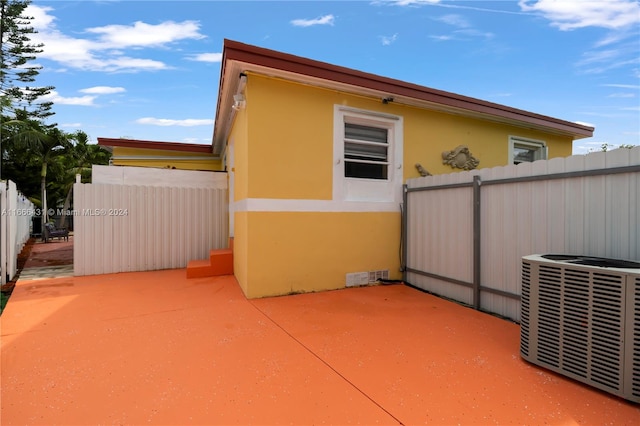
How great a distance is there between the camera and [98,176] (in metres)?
6.62

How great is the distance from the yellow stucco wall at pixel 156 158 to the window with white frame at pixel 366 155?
6627 millimetres

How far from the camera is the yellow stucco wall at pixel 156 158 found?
31.6 ft

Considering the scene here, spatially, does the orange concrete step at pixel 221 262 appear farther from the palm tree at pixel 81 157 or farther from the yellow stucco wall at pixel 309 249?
the palm tree at pixel 81 157

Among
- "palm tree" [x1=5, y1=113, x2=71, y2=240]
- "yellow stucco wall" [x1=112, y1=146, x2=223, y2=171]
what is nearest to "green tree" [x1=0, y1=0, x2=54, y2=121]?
"palm tree" [x1=5, y1=113, x2=71, y2=240]

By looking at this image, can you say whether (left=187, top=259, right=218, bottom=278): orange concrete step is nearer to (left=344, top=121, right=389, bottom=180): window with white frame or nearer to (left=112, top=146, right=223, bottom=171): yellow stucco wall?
(left=344, top=121, right=389, bottom=180): window with white frame

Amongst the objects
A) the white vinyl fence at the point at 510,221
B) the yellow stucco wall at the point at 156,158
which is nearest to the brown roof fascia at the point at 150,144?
the yellow stucco wall at the point at 156,158

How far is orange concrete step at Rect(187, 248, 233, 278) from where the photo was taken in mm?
6078

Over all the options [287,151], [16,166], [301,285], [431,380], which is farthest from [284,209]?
[16,166]

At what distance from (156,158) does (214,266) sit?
5.59m

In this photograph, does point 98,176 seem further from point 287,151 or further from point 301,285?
point 301,285

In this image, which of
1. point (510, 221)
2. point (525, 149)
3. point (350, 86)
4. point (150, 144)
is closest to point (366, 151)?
point (350, 86)

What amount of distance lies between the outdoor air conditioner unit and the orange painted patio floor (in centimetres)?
14

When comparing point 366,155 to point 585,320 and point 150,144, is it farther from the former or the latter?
point 150,144

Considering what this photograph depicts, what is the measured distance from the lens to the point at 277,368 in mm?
2521
